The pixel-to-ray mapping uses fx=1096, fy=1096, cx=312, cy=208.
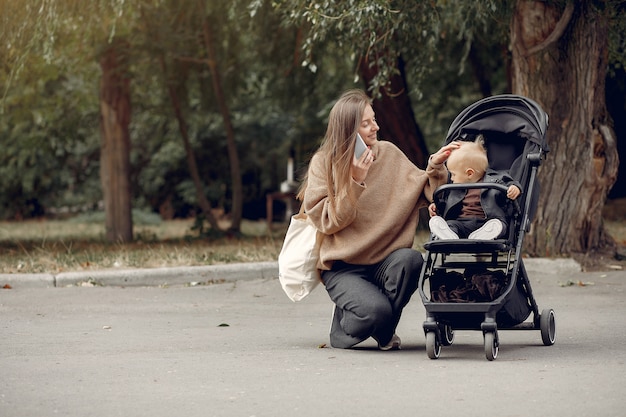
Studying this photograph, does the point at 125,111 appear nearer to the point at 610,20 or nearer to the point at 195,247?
the point at 195,247

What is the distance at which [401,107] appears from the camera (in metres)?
17.2

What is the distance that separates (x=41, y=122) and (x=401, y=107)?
6307 mm

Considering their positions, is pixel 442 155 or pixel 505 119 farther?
pixel 505 119

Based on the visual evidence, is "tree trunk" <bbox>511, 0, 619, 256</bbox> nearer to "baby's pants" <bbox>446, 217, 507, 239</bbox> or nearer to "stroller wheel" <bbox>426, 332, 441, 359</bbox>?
"baby's pants" <bbox>446, 217, 507, 239</bbox>

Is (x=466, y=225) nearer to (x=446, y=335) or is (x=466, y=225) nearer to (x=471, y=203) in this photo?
(x=471, y=203)

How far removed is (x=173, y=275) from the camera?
35.6ft

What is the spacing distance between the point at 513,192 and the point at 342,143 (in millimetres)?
1065

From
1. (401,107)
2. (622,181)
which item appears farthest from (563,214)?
(622,181)

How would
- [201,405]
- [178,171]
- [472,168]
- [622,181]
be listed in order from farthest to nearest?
1. [178,171]
2. [622,181]
3. [472,168]
4. [201,405]

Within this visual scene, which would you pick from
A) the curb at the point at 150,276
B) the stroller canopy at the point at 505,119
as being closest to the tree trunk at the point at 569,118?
the curb at the point at 150,276

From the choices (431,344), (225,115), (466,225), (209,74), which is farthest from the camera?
(209,74)

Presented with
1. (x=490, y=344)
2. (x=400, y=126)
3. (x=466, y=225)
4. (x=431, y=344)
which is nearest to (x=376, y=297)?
(x=431, y=344)

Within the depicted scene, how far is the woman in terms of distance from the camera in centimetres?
659

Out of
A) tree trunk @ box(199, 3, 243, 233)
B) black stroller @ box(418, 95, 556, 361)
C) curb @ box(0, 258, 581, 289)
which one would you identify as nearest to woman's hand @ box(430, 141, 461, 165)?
black stroller @ box(418, 95, 556, 361)
